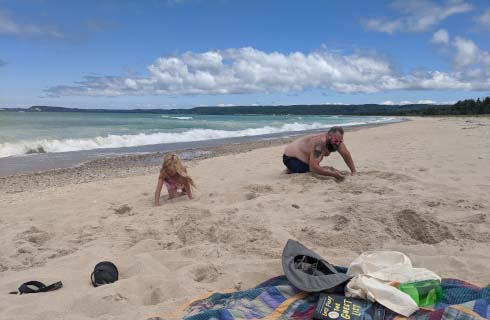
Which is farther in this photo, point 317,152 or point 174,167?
point 317,152

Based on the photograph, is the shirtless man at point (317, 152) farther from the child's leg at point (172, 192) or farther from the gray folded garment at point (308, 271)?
the gray folded garment at point (308, 271)

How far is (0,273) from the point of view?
11.7 feet

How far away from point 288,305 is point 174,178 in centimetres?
383

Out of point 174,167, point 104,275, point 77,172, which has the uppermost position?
point 174,167

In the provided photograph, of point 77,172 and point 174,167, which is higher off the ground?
point 174,167

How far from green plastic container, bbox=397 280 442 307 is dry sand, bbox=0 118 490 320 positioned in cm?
54

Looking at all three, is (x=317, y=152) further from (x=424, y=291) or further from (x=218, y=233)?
(x=424, y=291)

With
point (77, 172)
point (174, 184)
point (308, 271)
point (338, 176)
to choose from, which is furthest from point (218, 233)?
point (77, 172)

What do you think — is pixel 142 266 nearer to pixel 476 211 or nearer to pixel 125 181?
pixel 476 211

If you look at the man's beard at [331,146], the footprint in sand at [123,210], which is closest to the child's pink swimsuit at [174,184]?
the footprint in sand at [123,210]

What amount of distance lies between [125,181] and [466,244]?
6.01 m

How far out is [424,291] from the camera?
2605mm

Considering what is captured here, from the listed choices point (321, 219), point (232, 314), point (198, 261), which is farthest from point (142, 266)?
point (321, 219)

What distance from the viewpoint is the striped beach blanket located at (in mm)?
2297
